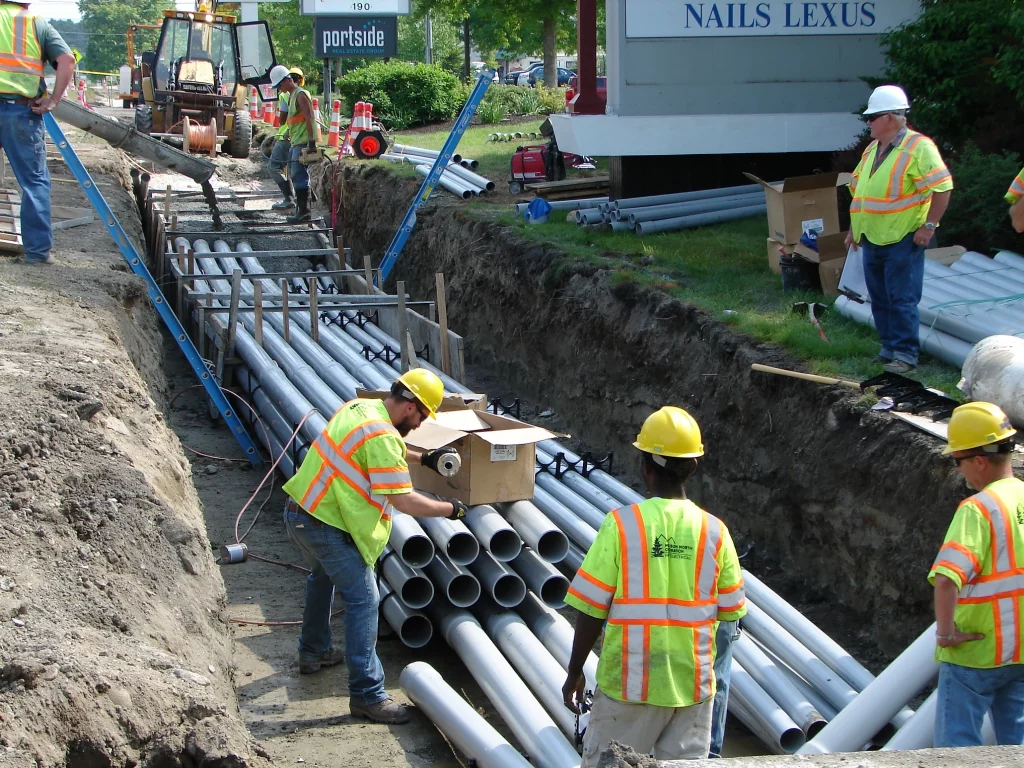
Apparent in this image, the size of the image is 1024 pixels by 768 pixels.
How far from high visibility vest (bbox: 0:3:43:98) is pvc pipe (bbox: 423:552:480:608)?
4.53 m

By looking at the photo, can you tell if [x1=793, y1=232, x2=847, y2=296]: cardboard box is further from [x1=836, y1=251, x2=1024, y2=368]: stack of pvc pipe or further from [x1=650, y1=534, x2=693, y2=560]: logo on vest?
[x1=650, y1=534, x2=693, y2=560]: logo on vest

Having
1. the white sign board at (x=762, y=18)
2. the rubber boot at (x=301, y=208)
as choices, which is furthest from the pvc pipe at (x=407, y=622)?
the rubber boot at (x=301, y=208)

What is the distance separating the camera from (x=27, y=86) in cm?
798

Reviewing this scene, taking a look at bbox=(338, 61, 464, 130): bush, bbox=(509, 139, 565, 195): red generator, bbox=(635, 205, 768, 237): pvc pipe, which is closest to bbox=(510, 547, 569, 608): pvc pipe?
bbox=(635, 205, 768, 237): pvc pipe

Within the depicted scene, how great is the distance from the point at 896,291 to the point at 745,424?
1.45m

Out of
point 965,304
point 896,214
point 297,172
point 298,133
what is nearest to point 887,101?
point 896,214

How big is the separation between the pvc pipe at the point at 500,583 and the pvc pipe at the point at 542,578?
0.08 meters

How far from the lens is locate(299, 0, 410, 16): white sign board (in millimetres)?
25219

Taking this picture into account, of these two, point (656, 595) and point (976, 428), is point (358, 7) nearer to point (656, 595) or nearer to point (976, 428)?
point (976, 428)

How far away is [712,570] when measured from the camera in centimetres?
379

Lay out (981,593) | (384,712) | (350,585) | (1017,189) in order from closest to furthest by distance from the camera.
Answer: (981,593) → (350,585) → (384,712) → (1017,189)

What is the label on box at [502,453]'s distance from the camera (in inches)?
268

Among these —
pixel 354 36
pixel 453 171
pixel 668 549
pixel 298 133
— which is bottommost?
pixel 668 549

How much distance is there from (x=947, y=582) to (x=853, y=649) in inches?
115
